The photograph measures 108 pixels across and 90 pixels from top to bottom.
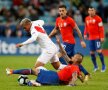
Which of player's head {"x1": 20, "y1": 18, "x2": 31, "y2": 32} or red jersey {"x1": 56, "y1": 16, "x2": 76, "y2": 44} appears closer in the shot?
player's head {"x1": 20, "y1": 18, "x2": 31, "y2": 32}

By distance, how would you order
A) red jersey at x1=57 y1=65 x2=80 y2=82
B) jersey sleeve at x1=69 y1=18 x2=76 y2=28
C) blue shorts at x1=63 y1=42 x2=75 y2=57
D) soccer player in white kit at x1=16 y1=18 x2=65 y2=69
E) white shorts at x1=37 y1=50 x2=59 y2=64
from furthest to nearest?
blue shorts at x1=63 y1=42 x2=75 y2=57 → jersey sleeve at x1=69 y1=18 x2=76 y2=28 → white shorts at x1=37 y1=50 x2=59 y2=64 → soccer player in white kit at x1=16 y1=18 x2=65 y2=69 → red jersey at x1=57 y1=65 x2=80 y2=82

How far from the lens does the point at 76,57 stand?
15766mm

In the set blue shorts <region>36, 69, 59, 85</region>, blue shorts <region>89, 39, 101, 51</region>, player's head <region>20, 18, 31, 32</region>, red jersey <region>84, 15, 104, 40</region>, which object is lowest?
blue shorts <region>36, 69, 59, 85</region>

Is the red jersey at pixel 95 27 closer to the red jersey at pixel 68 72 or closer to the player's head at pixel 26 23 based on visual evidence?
the player's head at pixel 26 23

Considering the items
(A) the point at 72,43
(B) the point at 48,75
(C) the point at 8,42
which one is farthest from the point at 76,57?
(C) the point at 8,42

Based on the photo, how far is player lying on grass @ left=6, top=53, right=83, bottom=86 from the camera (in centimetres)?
1577

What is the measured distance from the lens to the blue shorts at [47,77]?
15.9 metres

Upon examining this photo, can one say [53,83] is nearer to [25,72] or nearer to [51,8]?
[25,72]

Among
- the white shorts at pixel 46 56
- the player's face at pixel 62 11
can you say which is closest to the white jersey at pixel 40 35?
the white shorts at pixel 46 56

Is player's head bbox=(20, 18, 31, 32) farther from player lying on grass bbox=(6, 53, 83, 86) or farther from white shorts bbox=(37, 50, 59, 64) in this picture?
player lying on grass bbox=(6, 53, 83, 86)

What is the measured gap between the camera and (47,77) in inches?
628

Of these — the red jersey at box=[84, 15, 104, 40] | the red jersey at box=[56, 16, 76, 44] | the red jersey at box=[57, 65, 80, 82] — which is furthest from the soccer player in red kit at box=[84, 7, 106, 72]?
the red jersey at box=[57, 65, 80, 82]

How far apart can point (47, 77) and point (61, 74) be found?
40 cm

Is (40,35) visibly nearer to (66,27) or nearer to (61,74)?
(61,74)
